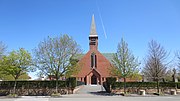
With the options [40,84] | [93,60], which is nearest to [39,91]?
[40,84]

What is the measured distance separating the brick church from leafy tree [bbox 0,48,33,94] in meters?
31.8

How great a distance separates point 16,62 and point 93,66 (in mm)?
36830

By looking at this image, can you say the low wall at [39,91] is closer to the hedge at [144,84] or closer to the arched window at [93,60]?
the hedge at [144,84]

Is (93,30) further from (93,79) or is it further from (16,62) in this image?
(16,62)

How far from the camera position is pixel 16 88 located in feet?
102

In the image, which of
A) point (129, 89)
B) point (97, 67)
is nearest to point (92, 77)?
point (97, 67)

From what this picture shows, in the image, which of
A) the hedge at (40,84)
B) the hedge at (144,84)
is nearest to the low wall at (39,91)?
the hedge at (40,84)

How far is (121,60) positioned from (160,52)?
25.8 ft

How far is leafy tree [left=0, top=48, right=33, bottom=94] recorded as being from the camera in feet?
93.1

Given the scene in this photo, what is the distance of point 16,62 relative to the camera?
28.7m

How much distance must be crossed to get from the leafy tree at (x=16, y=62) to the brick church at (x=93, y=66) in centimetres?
3184

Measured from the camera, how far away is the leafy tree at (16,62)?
93.1 feet

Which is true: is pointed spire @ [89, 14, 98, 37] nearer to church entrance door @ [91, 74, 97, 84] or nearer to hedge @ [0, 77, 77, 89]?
church entrance door @ [91, 74, 97, 84]

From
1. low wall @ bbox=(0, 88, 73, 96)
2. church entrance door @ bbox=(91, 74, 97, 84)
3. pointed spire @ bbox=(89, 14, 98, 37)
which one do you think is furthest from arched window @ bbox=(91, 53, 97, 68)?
low wall @ bbox=(0, 88, 73, 96)
